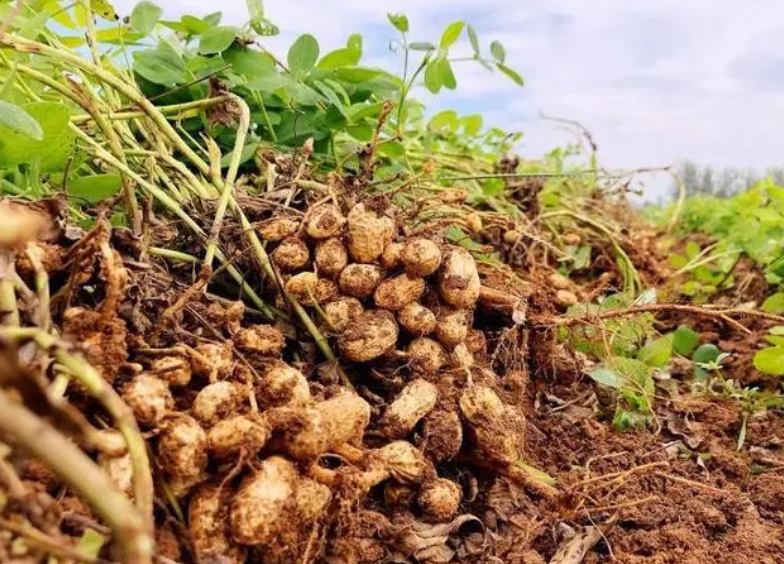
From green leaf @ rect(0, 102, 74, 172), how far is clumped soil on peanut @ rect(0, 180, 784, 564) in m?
0.17

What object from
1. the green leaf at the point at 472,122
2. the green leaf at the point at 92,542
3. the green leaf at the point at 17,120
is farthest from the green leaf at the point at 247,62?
the green leaf at the point at 472,122

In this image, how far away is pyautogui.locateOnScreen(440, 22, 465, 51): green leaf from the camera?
1726 mm

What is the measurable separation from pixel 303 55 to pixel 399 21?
0.21m

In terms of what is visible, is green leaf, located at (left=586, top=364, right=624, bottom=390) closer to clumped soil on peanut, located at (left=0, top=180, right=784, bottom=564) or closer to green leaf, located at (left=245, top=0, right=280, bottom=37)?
clumped soil on peanut, located at (left=0, top=180, right=784, bottom=564)

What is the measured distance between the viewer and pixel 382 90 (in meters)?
1.77

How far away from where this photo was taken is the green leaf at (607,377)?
1.53 metres

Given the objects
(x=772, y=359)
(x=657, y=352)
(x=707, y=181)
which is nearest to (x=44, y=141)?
(x=657, y=352)

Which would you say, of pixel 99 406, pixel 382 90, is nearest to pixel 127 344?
pixel 99 406

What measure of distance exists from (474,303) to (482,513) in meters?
0.33

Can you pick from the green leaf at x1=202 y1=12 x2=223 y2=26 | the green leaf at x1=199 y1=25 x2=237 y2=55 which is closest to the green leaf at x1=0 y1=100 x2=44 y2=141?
the green leaf at x1=199 y1=25 x2=237 y2=55

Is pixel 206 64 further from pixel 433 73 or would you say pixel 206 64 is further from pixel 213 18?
pixel 433 73

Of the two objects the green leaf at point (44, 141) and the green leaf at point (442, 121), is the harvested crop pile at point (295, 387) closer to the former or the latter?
the green leaf at point (44, 141)

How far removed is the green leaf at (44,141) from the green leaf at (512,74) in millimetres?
1011

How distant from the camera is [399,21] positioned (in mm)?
1657
